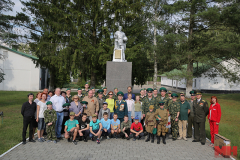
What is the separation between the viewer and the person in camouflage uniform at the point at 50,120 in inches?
263

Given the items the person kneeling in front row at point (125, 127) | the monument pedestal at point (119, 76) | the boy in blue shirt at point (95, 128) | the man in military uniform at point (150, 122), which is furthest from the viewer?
the monument pedestal at point (119, 76)

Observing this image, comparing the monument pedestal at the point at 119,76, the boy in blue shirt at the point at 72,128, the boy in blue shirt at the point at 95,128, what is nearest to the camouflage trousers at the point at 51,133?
the boy in blue shirt at the point at 72,128

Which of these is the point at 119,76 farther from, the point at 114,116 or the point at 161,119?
the point at 161,119

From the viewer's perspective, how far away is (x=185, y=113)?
7375 millimetres

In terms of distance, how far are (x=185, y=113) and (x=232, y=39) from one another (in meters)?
12.8

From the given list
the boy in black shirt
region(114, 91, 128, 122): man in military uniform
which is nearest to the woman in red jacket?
region(114, 91, 128, 122): man in military uniform

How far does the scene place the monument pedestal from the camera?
9914 mm

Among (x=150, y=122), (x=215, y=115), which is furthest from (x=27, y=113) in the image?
(x=215, y=115)

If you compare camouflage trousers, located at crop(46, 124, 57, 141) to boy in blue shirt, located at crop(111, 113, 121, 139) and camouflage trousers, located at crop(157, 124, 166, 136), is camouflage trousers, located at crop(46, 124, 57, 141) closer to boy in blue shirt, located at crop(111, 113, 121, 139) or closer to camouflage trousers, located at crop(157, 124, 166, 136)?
boy in blue shirt, located at crop(111, 113, 121, 139)

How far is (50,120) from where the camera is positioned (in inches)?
265

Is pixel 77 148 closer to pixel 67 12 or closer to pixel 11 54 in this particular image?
Result: pixel 67 12

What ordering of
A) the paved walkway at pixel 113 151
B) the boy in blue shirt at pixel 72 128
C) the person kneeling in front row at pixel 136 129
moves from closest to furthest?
the paved walkway at pixel 113 151
the boy in blue shirt at pixel 72 128
the person kneeling in front row at pixel 136 129

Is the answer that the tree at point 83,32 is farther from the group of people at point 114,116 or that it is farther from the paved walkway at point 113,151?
the paved walkway at point 113,151

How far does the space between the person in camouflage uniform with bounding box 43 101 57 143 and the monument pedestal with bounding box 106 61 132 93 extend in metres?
3.61
